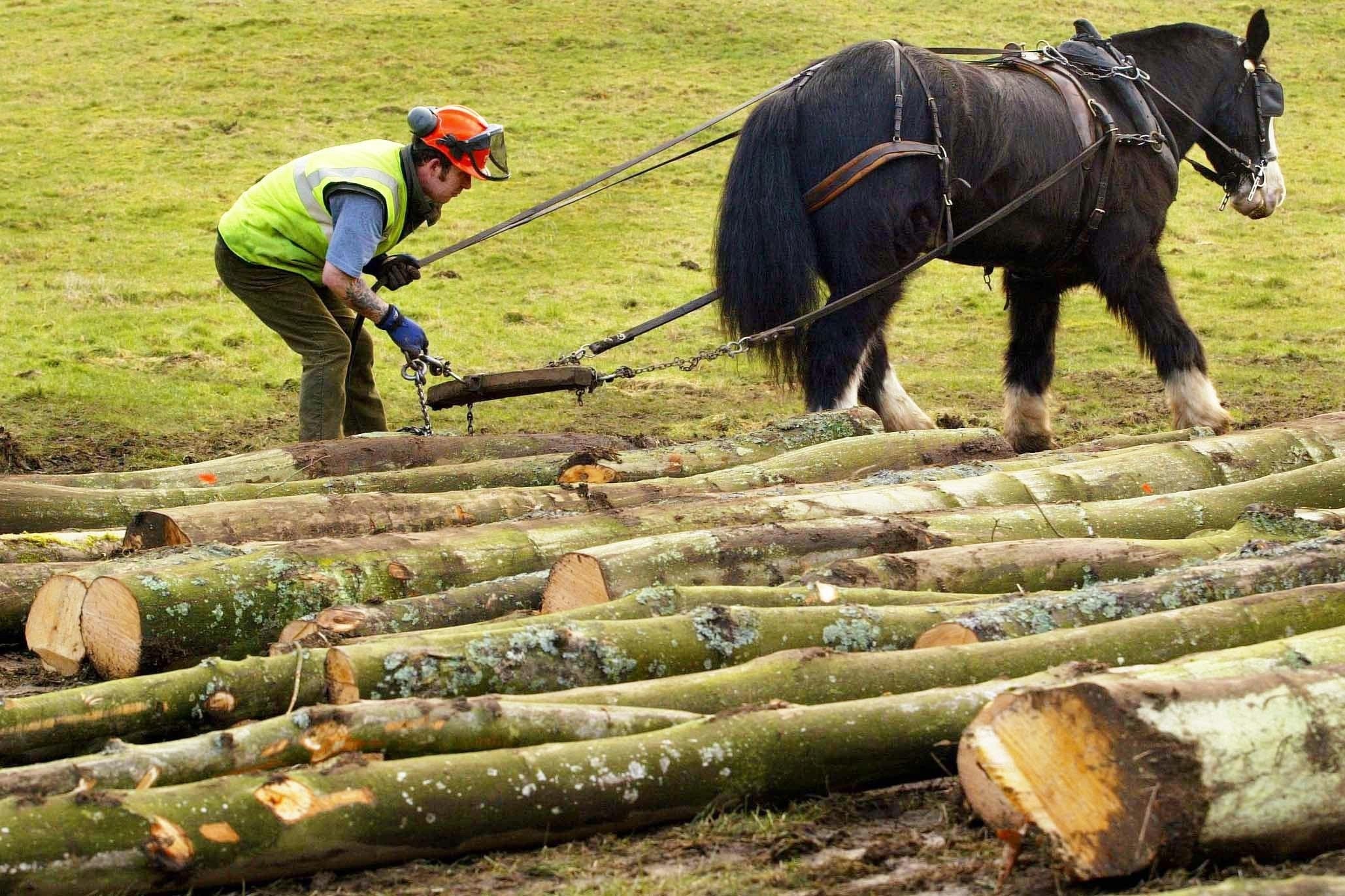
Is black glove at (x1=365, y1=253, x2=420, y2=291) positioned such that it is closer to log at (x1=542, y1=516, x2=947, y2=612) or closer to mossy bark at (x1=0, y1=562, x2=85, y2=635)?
mossy bark at (x1=0, y1=562, x2=85, y2=635)

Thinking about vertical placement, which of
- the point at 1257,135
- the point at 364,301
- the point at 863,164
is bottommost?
the point at 364,301

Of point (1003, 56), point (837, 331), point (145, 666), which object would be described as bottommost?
point (145, 666)

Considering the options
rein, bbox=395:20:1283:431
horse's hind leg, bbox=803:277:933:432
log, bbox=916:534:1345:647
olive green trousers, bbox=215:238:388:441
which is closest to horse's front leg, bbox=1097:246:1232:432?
rein, bbox=395:20:1283:431

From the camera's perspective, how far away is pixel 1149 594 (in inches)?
166

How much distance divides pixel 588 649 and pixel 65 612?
1.65 metres

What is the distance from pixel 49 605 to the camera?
14.6ft

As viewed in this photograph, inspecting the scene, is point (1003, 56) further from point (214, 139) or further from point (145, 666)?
point (214, 139)

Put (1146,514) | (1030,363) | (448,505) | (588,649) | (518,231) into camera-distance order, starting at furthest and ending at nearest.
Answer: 1. (518,231)
2. (1030,363)
3. (448,505)
4. (1146,514)
5. (588,649)

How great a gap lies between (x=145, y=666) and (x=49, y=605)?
427 millimetres

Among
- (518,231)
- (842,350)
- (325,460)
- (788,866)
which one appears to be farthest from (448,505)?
(518,231)

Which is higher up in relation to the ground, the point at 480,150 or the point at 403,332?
the point at 480,150

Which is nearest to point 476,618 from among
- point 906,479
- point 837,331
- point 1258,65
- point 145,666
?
point 145,666

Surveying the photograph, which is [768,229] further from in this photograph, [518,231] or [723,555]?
[518,231]

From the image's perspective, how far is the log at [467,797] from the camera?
2984 mm
